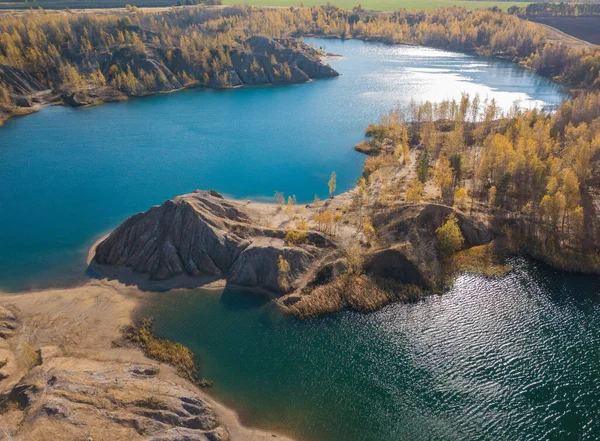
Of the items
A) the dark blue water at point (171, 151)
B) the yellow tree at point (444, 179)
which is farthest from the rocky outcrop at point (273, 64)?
the yellow tree at point (444, 179)

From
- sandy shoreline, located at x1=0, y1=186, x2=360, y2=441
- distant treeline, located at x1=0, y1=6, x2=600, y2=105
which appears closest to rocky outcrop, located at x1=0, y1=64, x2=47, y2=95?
distant treeline, located at x1=0, y1=6, x2=600, y2=105

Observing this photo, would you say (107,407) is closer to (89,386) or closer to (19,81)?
(89,386)

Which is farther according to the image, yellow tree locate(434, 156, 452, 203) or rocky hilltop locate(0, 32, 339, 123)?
rocky hilltop locate(0, 32, 339, 123)

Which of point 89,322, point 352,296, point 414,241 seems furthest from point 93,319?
point 414,241

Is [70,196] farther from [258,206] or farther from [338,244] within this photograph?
[338,244]

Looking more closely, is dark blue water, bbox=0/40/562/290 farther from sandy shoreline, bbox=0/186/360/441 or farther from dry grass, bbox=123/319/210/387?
dry grass, bbox=123/319/210/387

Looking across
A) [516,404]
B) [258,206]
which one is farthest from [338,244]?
[516,404]
